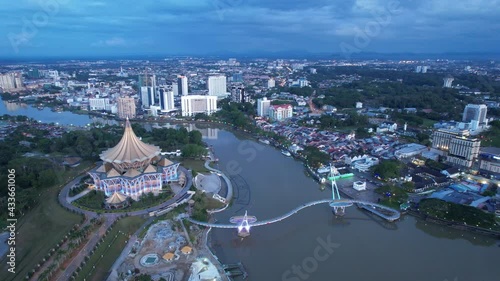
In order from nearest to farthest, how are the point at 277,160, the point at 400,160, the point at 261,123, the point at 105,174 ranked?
the point at 105,174 → the point at 400,160 → the point at 277,160 → the point at 261,123

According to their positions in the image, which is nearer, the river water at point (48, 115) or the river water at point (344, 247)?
the river water at point (344, 247)

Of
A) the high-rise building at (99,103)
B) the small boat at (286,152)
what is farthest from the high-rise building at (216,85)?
the small boat at (286,152)

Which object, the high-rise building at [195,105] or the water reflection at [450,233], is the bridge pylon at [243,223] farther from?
the high-rise building at [195,105]

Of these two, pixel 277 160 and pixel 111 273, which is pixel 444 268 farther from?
pixel 277 160

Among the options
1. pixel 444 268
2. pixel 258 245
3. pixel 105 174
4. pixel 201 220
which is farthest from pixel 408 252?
pixel 105 174

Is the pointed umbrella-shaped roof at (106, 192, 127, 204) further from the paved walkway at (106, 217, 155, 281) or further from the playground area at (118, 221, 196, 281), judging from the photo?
the playground area at (118, 221, 196, 281)

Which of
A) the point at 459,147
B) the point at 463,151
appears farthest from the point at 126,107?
the point at 463,151
